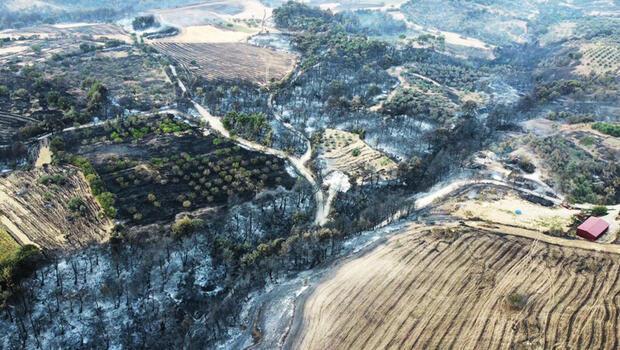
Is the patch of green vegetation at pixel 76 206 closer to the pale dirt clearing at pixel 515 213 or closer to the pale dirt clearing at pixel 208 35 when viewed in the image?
the pale dirt clearing at pixel 515 213

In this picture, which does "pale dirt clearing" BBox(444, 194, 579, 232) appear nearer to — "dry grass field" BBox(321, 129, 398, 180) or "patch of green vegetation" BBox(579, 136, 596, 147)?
"dry grass field" BBox(321, 129, 398, 180)

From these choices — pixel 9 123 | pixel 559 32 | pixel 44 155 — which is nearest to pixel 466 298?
pixel 44 155

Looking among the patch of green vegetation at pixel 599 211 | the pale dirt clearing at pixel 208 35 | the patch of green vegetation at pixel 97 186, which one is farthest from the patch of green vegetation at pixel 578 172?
the pale dirt clearing at pixel 208 35

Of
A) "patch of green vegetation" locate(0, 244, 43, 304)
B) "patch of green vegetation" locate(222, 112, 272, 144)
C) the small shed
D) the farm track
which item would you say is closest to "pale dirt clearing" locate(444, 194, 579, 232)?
the small shed

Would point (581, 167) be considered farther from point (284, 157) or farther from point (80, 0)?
point (80, 0)

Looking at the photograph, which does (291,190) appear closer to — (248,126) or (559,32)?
(248,126)
